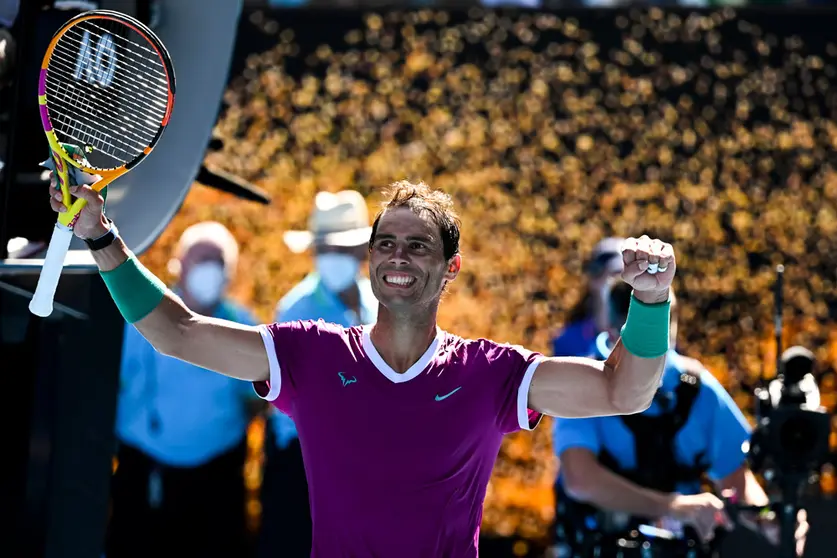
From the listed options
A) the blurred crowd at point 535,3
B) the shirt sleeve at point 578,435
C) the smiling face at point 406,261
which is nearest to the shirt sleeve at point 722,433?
the shirt sleeve at point 578,435

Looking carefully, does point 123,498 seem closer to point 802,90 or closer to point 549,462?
point 549,462

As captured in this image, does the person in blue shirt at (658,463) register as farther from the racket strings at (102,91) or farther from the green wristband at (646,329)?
the racket strings at (102,91)

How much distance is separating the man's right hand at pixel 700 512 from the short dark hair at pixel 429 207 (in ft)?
5.13

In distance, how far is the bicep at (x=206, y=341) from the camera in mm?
Result: 2773

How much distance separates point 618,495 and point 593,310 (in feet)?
4.43

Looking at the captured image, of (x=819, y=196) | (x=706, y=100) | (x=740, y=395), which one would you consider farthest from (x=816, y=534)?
(x=706, y=100)

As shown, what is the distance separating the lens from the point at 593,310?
5.43 metres

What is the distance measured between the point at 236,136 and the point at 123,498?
243 cm

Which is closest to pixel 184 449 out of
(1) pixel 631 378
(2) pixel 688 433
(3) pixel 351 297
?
(3) pixel 351 297

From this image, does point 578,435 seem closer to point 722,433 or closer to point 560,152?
point 722,433

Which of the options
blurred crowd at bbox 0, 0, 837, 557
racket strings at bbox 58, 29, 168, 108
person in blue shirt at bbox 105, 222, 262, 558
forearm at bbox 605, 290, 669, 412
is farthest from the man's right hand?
blurred crowd at bbox 0, 0, 837, 557

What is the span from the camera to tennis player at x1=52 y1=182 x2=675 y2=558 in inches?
108

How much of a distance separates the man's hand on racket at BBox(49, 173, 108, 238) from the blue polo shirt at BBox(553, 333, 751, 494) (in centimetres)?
209

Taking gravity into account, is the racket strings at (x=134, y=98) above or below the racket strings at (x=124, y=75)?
below
